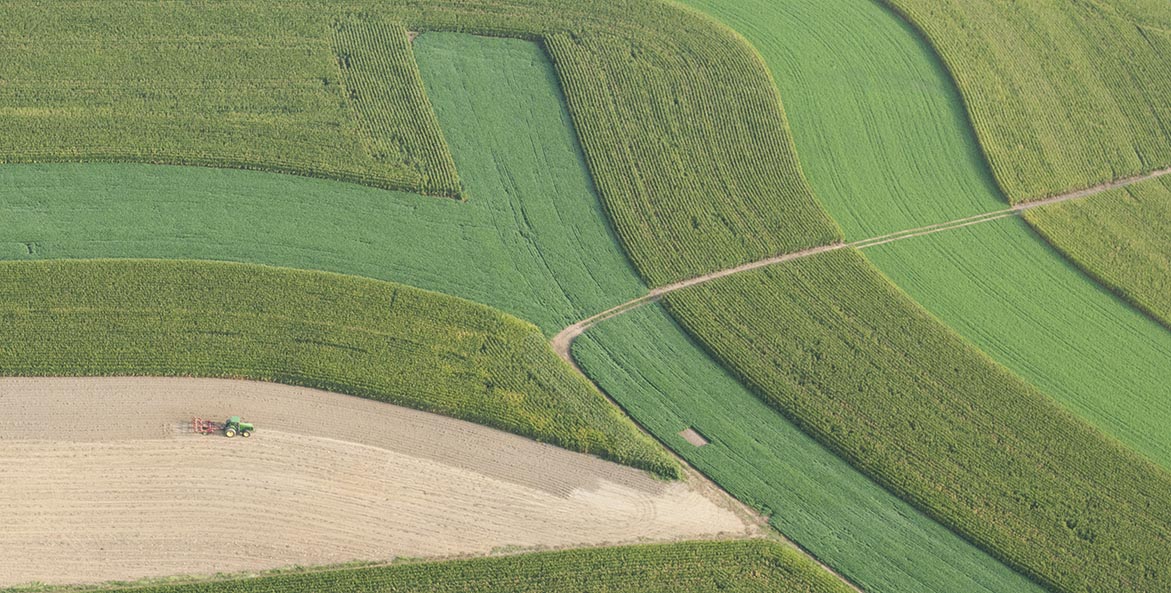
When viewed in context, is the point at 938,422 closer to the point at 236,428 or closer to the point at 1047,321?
the point at 1047,321

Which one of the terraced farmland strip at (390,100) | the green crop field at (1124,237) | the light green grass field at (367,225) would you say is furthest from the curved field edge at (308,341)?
the green crop field at (1124,237)

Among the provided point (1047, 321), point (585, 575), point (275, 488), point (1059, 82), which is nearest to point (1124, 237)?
point (1047, 321)

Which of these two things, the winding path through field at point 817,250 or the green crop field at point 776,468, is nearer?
the green crop field at point 776,468

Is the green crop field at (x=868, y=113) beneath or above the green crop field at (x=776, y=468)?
above

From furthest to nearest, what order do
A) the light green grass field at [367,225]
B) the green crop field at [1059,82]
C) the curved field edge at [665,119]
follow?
1. the green crop field at [1059,82]
2. the curved field edge at [665,119]
3. the light green grass field at [367,225]

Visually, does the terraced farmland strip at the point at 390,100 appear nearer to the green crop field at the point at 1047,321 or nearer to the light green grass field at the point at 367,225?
the light green grass field at the point at 367,225

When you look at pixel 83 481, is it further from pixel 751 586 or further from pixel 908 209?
pixel 908 209

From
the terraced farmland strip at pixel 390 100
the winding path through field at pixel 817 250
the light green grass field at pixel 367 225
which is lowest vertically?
the winding path through field at pixel 817 250
